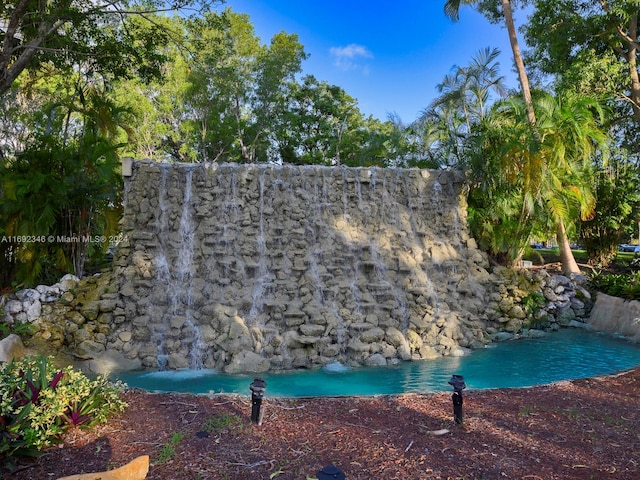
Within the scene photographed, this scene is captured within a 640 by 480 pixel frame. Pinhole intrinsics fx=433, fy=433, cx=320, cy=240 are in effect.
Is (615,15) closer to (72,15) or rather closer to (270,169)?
(270,169)

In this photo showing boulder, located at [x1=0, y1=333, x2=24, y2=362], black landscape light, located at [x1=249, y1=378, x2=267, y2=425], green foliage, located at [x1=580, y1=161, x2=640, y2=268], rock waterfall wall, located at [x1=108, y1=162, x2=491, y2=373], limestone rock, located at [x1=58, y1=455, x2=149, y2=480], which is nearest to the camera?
limestone rock, located at [x1=58, y1=455, x2=149, y2=480]

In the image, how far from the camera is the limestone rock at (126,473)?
275 centimetres

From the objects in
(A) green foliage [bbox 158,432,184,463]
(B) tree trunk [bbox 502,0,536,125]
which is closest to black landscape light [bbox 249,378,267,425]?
(A) green foliage [bbox 158,432,184,463]

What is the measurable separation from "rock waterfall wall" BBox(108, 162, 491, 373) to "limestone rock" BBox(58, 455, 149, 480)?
13.7 feet

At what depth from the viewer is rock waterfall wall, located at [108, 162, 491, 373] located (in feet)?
25.6

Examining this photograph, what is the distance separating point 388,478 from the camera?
315 centimetres

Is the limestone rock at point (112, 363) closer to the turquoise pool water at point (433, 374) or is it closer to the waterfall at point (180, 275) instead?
the turquoise pool water at point (433, 374)

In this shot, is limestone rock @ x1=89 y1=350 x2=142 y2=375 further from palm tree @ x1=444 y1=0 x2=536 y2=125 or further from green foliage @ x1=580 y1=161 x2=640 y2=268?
green foliage @ x1=580 y1=161 x2=640 y2=268

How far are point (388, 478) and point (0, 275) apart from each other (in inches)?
348

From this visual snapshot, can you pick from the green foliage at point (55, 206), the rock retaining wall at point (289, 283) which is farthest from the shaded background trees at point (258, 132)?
the rock retaining wall at point (289, 283)

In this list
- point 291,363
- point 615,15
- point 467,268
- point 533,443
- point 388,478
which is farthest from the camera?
point 615,15

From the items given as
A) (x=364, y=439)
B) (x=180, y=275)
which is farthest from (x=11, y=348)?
(x=364, y=439)

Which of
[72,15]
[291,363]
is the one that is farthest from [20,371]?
[72,15]

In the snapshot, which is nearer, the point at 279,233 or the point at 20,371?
the point at 20,371
